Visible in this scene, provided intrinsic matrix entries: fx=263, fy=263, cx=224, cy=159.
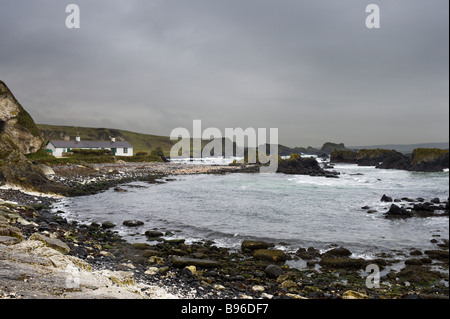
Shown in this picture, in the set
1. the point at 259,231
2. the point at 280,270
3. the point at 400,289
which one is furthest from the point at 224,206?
the point at 400,289

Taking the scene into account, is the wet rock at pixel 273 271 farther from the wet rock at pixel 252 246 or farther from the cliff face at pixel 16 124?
the cliff face at pixel 16 124

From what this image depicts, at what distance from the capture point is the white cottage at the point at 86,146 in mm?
72188

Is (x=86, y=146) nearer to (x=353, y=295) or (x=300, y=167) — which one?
(x=300, y=167)

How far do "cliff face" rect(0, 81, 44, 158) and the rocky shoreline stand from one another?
4861 cm

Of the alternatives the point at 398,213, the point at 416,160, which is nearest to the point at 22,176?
the point at 398,213

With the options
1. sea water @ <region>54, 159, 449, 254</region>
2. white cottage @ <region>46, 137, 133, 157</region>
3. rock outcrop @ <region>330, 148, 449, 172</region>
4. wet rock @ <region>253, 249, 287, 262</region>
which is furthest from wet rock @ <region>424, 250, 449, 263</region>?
white cottage @ <region>46, 137, 133, 157</region>

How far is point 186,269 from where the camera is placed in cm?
963

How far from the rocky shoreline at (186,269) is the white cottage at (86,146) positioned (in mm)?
68249

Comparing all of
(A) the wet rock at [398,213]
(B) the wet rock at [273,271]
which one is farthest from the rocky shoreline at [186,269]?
(A) the wet rock at [398,213]

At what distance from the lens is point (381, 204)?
2500cm

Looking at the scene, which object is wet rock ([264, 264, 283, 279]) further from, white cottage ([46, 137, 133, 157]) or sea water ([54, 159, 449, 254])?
white cottage ([46, 137, 133, 157])

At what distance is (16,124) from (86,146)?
2839 cm

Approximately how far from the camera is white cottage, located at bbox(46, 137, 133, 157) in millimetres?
72188
